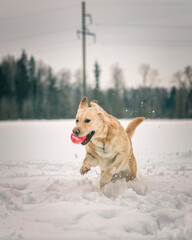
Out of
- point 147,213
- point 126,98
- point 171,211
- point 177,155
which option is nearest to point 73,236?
point 147,213

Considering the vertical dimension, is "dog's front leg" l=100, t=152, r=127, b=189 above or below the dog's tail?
below

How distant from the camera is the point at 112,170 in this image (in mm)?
3459

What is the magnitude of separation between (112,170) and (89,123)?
76 cm

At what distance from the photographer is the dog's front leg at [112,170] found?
11.3ft

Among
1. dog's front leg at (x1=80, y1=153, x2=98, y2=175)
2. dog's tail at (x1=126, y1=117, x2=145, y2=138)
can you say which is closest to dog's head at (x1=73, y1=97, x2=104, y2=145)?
dog's front leg at (x1=80, y1=153, x2=98, y2=175)

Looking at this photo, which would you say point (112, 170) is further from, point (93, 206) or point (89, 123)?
point (89, 123)

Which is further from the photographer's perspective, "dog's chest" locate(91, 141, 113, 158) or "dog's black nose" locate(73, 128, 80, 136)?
"dog's chest" locate(91, 141, 113, 158)

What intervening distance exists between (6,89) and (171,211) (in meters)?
31.1

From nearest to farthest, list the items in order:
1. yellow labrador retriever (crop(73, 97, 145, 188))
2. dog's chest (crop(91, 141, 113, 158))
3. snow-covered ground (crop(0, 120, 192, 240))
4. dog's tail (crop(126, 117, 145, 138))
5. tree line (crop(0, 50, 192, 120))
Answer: snow-covered ground (crop(0, 120, 192, 240)) < yellow labrador retriever (crop(73, 97, 145, 188)) < dog's chest (crop(91, 141, 113, 158)) < dog's tail (crop(126, 117, 145, 138)) < tree line (crop(0, 50, 192, 120))

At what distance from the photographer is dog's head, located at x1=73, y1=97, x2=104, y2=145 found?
3093mm

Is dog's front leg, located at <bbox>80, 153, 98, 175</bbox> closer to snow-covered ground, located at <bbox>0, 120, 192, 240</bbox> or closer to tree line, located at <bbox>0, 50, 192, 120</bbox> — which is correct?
snow-covered ground, located at <bbox>0, 120, 192, 240</bbox>

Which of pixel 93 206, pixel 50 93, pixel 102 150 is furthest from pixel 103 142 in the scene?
pixel 50 93

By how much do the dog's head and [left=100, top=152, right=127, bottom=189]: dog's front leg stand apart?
0.48 meters

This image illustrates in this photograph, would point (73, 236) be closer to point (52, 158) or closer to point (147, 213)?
point (147, 213)
